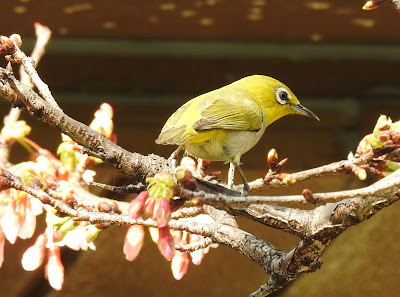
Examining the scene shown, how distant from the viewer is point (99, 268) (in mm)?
1081

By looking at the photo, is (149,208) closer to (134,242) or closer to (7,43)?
(134,242)

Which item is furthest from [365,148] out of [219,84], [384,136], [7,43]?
[219,84]

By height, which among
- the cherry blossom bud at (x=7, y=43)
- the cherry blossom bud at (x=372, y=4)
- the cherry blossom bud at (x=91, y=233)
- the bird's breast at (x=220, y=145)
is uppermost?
the cherry blossom bud at (x=372, y=4)

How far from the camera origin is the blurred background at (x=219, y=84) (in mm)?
1010

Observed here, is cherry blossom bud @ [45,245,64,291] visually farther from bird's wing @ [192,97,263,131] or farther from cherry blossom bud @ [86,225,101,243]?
bird's wing @ [192,97,263,131]

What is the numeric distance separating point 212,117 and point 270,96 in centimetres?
15

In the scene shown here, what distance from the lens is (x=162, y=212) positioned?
385mm

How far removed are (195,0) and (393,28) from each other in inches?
12.8

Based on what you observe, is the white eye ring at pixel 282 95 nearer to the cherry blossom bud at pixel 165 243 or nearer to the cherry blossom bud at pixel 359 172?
the cherry blossom bud at pixel 359 172

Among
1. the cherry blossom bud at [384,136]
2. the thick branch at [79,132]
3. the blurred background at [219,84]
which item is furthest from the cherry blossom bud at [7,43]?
the blurred background at [219,84]

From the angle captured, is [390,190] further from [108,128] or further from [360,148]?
[108,128]

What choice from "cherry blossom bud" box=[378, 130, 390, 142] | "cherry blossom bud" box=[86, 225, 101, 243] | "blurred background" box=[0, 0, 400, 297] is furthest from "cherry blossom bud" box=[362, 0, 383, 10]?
"blurred background" box=[0, 0, 400, 297]

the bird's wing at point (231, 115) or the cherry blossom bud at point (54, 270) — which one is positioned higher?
the bird's wing at point (231, 115)

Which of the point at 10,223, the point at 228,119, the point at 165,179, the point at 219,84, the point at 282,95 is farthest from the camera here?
the point at 219,84
